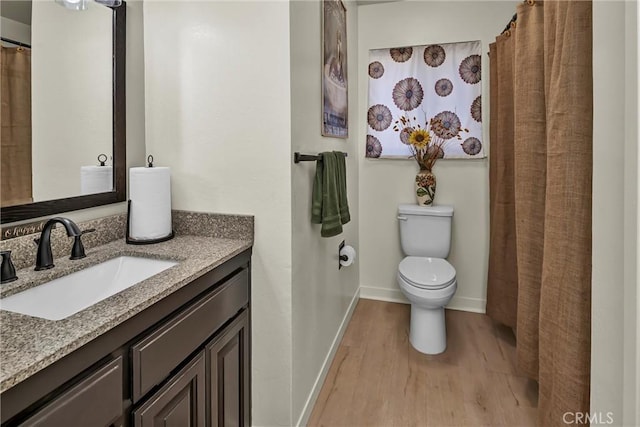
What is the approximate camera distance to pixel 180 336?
104 centimetres

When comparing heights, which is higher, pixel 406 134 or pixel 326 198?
pixel 406 134

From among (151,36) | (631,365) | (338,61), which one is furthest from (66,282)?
(338,61)

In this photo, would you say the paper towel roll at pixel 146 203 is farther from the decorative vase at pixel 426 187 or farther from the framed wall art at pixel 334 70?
the decorative vase at pixel 426 187

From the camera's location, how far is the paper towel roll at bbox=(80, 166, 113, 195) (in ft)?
4.42

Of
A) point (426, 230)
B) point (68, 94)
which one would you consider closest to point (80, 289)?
point (68, 94)

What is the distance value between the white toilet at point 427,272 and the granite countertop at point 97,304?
116cm

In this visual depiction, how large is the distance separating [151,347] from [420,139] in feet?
7.50

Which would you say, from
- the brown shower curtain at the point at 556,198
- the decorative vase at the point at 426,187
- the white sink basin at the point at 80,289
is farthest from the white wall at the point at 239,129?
the decorative vase at the point at 426,187

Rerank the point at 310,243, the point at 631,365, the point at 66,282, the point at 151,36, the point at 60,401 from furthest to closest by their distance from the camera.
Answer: the point at 310,243 < the point at 151,36 < the point at 66,282 < the point at 631,365 < the point at 60,401

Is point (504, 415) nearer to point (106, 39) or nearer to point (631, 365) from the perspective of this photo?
point (631, 365)

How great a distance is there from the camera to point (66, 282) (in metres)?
1.08

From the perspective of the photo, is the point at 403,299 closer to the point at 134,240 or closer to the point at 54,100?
the point at 134,240

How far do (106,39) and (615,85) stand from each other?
5.49 ft

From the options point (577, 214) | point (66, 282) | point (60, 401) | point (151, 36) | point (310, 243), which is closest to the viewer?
point (60, 401)
